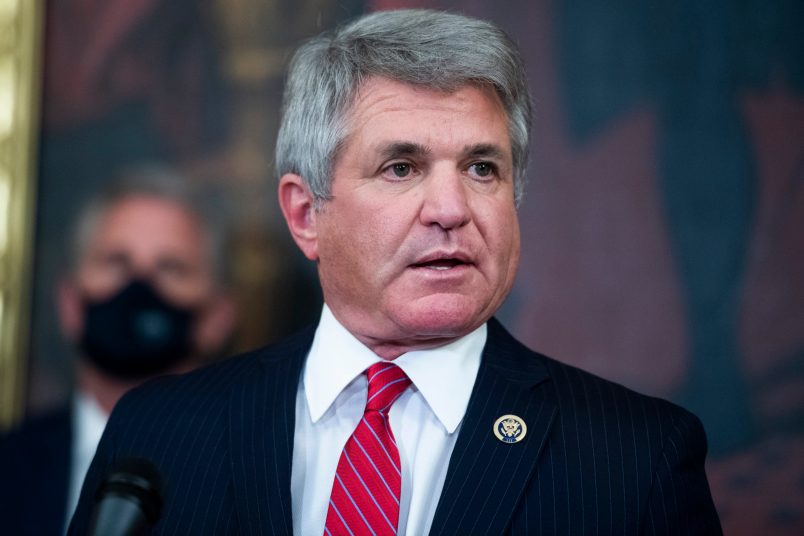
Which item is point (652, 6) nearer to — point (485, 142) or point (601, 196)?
point (601, 196)

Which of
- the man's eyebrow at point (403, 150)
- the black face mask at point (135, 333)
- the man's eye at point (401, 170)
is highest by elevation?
the man's eyebrow at point (403, 150)

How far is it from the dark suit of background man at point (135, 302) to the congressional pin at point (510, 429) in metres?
1.96

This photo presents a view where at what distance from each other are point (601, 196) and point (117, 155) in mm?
1933

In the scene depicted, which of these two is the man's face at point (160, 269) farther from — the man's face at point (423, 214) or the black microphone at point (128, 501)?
the black microphone at point (128, 501)

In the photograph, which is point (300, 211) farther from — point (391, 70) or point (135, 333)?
point (135, 333)

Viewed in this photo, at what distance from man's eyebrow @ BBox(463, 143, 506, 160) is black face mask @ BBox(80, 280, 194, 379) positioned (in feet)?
6.43

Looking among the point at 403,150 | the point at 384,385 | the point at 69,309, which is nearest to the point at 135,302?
the point at 69,309

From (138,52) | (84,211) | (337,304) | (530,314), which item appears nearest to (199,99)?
(138,52)

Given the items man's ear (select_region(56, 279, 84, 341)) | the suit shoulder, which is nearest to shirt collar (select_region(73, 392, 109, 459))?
man's ear (select_region(56, 279, 84, 341))

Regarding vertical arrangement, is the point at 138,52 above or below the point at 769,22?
below

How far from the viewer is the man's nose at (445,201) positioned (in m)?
2.46

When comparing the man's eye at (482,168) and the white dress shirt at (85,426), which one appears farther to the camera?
the white dress shirt at (85,426)

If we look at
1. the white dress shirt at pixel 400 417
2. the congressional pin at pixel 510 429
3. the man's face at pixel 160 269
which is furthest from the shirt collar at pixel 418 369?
the man's face at pixel 160 269

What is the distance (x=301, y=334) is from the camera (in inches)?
114
